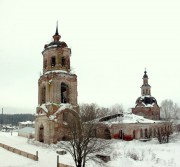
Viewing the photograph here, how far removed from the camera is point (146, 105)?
57.4 metres

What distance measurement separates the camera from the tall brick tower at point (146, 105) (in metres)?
57.3

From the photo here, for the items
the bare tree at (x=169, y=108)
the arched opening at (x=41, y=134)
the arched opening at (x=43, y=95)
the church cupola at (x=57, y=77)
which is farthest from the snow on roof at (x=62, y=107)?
the bare tree at (x=169, y=108)

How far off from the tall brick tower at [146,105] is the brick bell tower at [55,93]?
83.6 feet

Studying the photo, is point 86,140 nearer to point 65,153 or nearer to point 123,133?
point 65,153

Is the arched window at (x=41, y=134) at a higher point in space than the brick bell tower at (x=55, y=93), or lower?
lower

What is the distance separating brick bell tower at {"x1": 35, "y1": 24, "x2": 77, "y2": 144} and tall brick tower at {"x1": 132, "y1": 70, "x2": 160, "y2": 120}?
2547cm

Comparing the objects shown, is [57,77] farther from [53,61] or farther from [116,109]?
[116,109]

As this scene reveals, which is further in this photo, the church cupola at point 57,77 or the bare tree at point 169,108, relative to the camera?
the bare tree at point 169,108

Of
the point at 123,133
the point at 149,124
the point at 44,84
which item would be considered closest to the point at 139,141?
the point at 123,133

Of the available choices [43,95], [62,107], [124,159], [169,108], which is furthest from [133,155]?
[169,108]

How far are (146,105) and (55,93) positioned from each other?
28.4 metres

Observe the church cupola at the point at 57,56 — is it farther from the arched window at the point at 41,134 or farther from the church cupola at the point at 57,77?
the arched window at the point at 41,134

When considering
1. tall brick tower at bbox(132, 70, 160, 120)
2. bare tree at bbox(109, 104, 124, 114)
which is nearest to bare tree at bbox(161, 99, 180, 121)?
bare tree at bbox(109, 104, 124, 114)

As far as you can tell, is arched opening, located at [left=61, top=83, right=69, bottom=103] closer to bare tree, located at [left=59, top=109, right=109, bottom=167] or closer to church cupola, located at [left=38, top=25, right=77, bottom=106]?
church cupola, located at [left=38, top=25, right=77, bottom=106]
